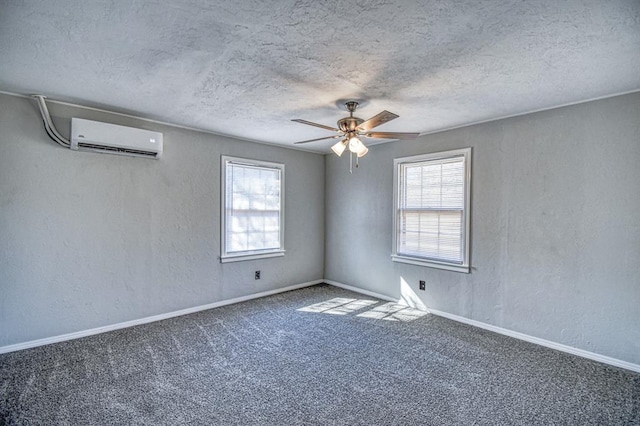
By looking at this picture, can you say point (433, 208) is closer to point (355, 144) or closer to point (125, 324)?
point (355, 144)

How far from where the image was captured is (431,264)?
410cm

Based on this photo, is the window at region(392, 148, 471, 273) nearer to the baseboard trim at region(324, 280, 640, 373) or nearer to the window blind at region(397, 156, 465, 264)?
the window blind at region(397, 156, 465, 264)

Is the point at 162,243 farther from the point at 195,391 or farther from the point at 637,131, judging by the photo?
the point at 637,131

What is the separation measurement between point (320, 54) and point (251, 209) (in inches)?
116

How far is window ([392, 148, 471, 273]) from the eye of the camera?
3822 mm

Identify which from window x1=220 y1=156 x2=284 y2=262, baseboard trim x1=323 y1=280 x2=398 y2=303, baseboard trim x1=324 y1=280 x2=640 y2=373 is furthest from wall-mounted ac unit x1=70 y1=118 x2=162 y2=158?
baseboard trim x1=324 y1=280 x2=640 y2=373

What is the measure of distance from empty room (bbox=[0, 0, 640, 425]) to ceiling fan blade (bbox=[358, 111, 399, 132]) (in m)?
0.02

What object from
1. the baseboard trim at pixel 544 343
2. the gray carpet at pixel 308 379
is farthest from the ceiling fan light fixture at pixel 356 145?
the baseboard trim at pixel 544 343

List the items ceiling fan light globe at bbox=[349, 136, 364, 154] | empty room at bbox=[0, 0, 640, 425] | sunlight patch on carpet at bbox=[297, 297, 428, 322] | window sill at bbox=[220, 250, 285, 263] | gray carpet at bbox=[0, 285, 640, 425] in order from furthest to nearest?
window sill at bbox=[220, 250, 285, 263], sunlight patch on carpet at bbox=[297, 297, 428, 322], ceiling fan light globe at bbox=[349, 136, 364, 154], gray carpet at bbox=[0, 285, 640, 425], empty room at bbox=[0, 0, 640, 425]

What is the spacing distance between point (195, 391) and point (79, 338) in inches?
69.4

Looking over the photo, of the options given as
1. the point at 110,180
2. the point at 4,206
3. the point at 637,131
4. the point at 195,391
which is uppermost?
the point at 637,131

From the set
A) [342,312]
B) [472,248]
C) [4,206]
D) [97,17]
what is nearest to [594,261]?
[472,248]

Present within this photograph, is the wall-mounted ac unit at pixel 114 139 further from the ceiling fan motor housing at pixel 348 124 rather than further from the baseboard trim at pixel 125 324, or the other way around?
the ceiling fan motor housing at pixel 348 124

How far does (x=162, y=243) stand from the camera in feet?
12.5
